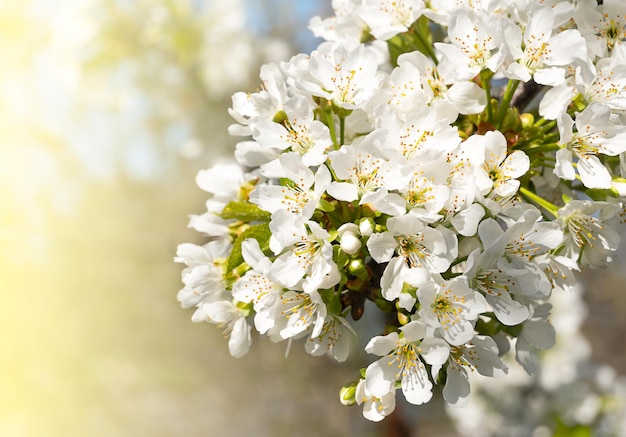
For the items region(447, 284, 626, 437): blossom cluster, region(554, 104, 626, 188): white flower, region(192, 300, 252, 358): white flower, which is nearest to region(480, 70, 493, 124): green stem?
region(554, 104, 626, 188): white flower

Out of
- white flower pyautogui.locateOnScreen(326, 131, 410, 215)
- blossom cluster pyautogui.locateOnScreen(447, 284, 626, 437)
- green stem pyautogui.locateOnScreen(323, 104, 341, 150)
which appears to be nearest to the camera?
white flower pyautogui.locateOnScreen(326, 131, 410, 215)

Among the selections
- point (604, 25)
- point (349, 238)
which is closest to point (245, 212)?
point (349, 238)

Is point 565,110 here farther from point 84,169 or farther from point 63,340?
point 63,340

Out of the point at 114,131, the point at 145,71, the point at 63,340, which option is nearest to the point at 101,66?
the point at 145,71

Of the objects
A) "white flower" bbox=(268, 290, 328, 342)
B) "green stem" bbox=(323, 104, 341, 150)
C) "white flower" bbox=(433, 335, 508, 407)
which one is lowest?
"white flower" bbox=(433, 335, 508, 407)

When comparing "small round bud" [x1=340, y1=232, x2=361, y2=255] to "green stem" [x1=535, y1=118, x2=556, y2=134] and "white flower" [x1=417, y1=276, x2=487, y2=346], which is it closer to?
"white flower" [x1=417, y1=276, x2=487, y2=346]

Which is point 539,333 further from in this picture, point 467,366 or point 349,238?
point 349,238

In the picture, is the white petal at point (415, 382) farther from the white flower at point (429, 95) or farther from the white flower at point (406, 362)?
the white flower at point (429, 95)
